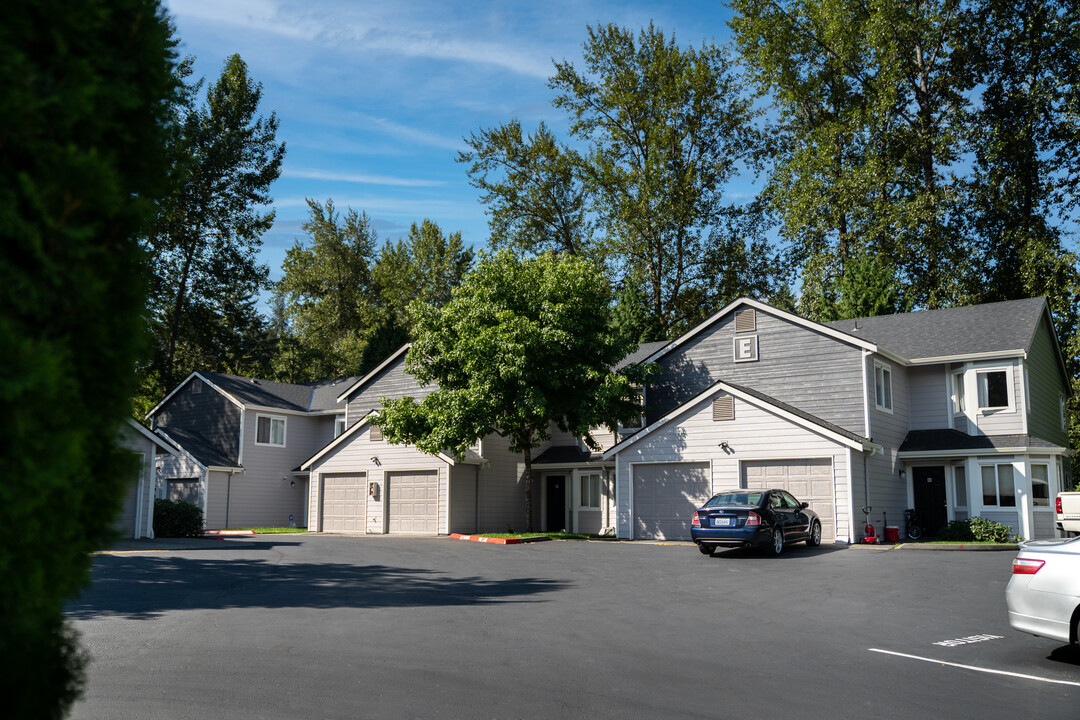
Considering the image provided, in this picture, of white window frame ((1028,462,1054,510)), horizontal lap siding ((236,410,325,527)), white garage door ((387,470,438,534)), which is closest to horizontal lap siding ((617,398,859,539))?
white window frame ((1028,462,1054,510))

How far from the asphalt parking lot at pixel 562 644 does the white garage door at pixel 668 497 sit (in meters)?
8.85

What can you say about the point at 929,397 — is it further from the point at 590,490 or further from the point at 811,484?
the point at 590,490

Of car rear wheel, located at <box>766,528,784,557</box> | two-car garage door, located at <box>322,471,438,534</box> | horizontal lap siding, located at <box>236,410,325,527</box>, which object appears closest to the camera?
car rear wheel, located at <box>766,528,784,557</box>

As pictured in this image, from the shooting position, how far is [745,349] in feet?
94.8

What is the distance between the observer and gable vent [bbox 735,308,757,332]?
94.5ft

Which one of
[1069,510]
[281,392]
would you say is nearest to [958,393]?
[1069,510]

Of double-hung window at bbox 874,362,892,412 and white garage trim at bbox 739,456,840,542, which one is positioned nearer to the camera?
white garage trim at bbox 739,456,840,542

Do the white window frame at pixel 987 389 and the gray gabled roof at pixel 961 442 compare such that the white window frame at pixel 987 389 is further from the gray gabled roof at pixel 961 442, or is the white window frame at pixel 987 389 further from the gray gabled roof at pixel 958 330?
the gray gabled roof at pixel 961 442

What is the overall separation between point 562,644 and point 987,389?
22742mm

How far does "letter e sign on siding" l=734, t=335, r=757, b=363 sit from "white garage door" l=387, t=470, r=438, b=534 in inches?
462

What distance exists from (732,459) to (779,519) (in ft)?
16.2

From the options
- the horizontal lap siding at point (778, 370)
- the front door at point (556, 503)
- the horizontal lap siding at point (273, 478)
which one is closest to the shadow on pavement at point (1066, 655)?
the horizontal lap siding at point (778, 370)

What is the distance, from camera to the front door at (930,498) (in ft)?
89.0

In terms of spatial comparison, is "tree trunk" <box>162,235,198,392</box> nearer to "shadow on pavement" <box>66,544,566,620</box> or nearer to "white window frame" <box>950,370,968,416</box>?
"shadow on pavement" <box>66,544,566,620</box>
